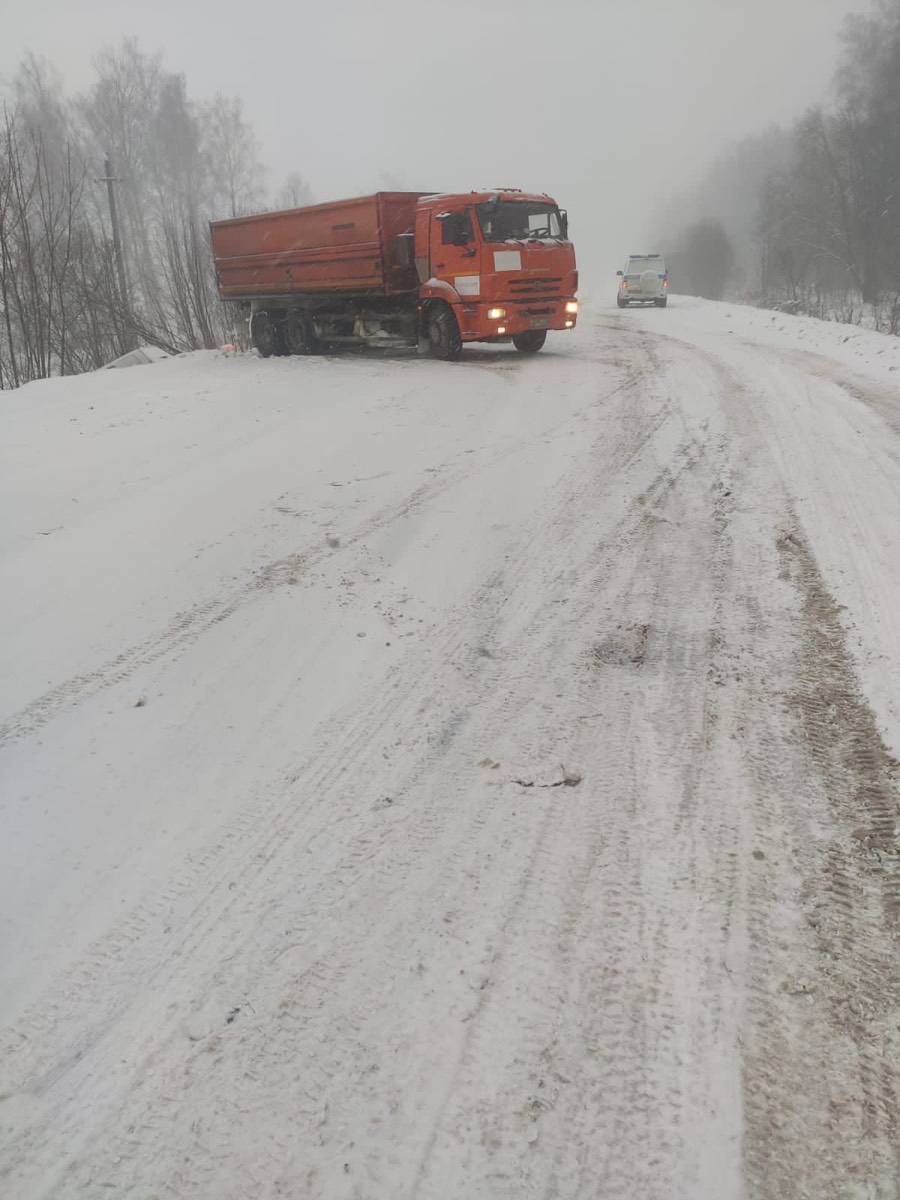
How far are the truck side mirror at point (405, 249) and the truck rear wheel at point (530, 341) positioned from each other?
220 cm

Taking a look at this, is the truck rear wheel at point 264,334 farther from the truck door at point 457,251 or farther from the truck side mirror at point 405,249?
the truck door at point 457,251

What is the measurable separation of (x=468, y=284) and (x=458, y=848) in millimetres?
10892

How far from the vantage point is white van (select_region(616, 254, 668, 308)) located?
93.7 feet

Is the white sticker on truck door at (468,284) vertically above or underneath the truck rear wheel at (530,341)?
above

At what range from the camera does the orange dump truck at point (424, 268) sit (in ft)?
37.9

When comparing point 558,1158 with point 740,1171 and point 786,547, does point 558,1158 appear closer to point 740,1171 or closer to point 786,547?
point 740,1171

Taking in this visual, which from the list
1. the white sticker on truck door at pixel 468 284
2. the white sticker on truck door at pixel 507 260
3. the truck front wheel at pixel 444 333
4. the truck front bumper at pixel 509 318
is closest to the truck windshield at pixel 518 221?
the white sticker on truck door at pixel 507 260

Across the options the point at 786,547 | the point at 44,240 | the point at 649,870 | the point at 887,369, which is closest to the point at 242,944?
the point at 649,870

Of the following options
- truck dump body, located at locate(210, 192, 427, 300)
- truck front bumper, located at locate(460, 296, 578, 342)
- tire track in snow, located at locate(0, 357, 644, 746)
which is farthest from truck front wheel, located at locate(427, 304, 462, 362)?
tire track in snow, located at locate(0, 357, 644, 746)

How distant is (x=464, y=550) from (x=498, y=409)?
416cm

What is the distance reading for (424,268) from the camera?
12203 millimetres

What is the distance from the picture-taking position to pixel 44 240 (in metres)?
14.7

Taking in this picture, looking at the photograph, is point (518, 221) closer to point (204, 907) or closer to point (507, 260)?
point (507, 260)

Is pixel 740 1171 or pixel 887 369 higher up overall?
pixel 887 369
